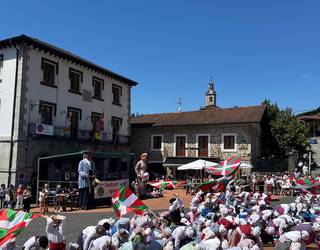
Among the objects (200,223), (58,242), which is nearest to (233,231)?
(200,223)

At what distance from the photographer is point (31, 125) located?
69.1 ft

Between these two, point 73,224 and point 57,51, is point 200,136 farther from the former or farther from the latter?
point 73,224

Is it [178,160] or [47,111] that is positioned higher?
[47,111]

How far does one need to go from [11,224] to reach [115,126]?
2402 centimetres

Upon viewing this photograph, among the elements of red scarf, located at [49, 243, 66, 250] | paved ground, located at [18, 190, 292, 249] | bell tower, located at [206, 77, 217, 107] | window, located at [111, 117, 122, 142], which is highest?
bell tower, located at [206, 77, 217, 107]

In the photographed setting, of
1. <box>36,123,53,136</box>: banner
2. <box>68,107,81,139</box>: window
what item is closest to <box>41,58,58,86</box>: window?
<box>68,107,81,139</box>: window

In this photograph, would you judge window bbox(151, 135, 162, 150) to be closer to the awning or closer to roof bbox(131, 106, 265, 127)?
roof bbox(131, 106, 265, 127)

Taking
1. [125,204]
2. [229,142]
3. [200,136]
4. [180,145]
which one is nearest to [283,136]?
[229,142]

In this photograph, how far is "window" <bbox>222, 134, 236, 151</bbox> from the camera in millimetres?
30312

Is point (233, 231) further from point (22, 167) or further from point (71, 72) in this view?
point (71, 72)

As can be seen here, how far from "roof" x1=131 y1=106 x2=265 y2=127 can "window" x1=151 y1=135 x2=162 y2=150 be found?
1151 millimetres

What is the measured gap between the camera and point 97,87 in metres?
27.5

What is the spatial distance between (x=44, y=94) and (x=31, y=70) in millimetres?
1724

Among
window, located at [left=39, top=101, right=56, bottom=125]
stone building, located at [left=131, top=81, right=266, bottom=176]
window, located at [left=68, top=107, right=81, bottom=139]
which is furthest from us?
stone building, located at [left=131, top=81, right=266, bottom=176]
